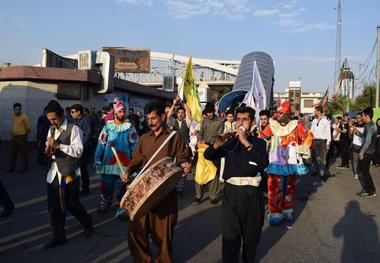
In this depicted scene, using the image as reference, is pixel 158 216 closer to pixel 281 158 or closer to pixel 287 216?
pixel 281 158

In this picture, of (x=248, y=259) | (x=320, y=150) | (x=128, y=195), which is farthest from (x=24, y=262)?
(x=320, y=150)

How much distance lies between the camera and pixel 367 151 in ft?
31.2

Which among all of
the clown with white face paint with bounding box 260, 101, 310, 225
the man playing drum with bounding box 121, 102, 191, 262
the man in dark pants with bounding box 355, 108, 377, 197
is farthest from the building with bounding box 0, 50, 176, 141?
the man playing drum with bounding box 121, 102, 191, 262

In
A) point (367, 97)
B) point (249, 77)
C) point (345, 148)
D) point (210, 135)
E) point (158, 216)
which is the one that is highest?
point (367, 97)

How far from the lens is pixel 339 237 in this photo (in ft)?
20.6

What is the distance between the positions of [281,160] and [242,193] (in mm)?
2546

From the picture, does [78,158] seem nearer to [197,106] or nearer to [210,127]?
[210,127]

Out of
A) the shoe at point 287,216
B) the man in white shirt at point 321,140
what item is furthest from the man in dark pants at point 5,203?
the man in white shirt at point 321,140

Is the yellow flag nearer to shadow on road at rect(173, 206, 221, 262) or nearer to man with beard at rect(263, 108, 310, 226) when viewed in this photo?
shadow on road at rect(173, 206, 221, 262)

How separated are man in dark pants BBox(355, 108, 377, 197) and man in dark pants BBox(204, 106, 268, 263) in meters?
5.78

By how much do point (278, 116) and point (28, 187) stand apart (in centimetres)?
578

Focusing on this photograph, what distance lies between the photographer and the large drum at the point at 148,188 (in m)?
4.07

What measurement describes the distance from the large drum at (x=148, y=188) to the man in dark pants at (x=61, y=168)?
4.95 ft

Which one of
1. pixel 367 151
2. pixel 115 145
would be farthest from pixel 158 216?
pixel 367 151
